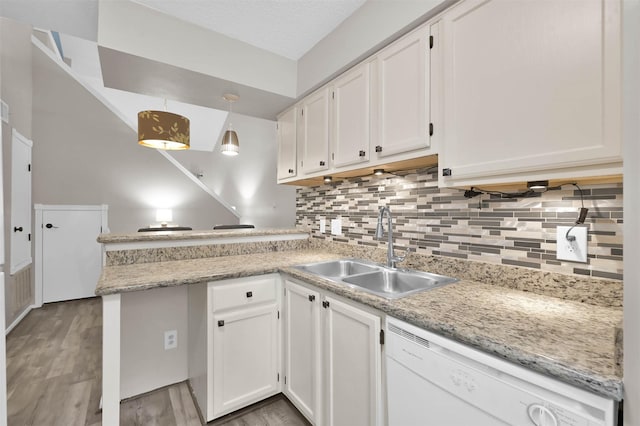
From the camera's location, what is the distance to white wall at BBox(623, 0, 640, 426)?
562mm

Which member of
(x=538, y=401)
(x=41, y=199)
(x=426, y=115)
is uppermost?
(x=426, y=115)

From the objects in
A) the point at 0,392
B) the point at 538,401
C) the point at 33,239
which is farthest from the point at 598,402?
the point at 33,239

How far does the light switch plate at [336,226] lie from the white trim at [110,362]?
1492mm

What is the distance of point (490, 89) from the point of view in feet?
3.68

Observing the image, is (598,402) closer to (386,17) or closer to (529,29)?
(529,29)

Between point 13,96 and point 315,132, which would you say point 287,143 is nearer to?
point 315,132

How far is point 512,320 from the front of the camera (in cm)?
93

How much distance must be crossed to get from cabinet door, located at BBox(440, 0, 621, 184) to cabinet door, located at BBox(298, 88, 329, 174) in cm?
91

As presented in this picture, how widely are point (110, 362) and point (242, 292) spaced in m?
0.66

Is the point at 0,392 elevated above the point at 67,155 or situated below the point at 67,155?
below

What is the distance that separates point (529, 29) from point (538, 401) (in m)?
1.17

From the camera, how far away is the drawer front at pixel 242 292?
160 cm

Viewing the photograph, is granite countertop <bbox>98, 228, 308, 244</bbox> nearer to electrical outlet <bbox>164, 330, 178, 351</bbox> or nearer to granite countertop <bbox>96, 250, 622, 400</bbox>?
granite countertop <bbox>96, 250, 622, 400</bbox>

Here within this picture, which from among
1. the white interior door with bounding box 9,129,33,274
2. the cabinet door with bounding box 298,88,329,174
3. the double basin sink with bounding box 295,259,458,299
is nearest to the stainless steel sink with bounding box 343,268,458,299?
the double basin sink with bounding box 295,259,458,299
